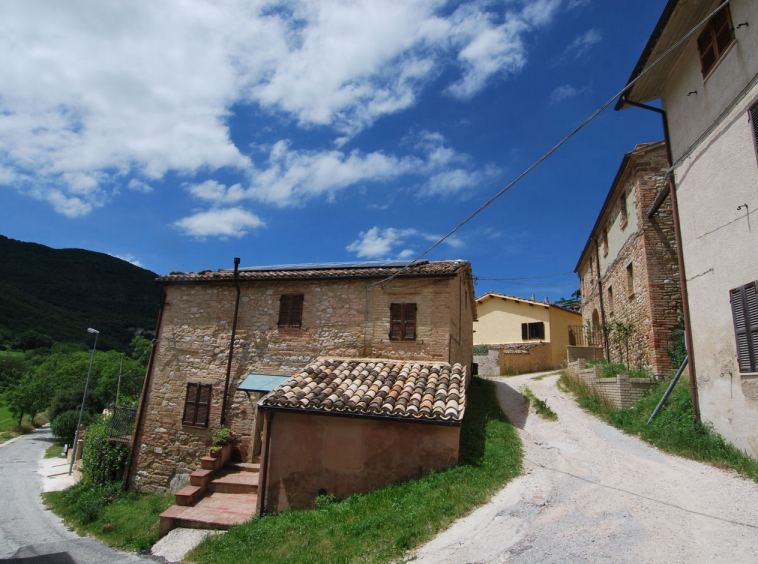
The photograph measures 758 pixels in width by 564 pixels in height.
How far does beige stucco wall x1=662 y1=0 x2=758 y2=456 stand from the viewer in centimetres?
725

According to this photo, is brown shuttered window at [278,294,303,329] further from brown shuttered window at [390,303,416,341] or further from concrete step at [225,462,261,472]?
concrete step at [225,462,261,472]

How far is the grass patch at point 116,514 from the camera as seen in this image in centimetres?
1048

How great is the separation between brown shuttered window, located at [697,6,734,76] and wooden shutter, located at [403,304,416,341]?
8558mm

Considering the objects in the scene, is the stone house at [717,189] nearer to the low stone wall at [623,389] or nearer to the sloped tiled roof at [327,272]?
the low stone wall at [623,389]

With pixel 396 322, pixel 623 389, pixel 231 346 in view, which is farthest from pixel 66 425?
pixel 623 389

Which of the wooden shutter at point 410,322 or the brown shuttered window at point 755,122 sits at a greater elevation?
the brown shuttered window at point 755,122

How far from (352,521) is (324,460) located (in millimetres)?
1928

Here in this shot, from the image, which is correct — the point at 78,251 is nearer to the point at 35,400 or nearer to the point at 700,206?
Answer: the point at 35,400

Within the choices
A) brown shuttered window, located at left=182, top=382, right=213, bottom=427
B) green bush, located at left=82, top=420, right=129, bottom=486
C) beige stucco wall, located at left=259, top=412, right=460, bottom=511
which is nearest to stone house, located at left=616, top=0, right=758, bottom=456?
beige stucco wall, located at left=259, top=412, right=460, bottom=511

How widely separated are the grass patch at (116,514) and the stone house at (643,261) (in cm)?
1392

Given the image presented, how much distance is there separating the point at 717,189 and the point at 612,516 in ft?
20.5

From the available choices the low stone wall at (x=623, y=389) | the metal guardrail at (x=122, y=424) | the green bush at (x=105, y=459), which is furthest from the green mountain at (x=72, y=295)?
the low stone wall at (x=623, y=389)

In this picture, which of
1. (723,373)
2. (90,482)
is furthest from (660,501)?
(90,482)

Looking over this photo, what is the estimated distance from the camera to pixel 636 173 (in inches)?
539
